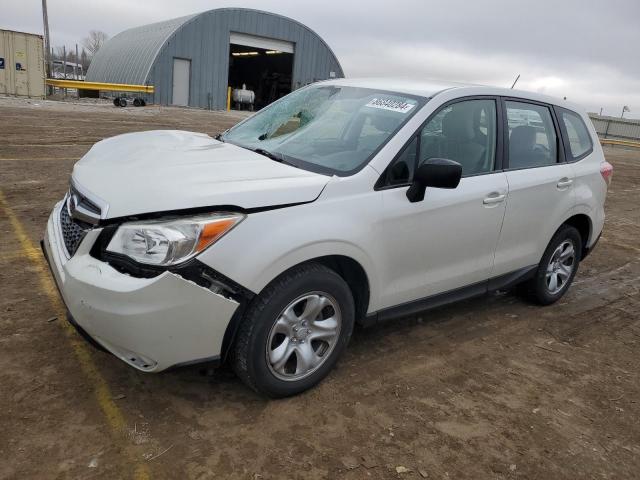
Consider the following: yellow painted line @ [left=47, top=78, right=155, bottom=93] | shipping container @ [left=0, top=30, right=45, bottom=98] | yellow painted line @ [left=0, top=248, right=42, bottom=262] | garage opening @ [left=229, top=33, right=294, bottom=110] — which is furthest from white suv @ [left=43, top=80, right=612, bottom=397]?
garage opening @ [left=229, top=33, right=294, bottom=110]

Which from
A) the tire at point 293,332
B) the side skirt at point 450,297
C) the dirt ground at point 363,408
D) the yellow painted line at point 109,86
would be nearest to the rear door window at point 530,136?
the side skirt at point 450,297

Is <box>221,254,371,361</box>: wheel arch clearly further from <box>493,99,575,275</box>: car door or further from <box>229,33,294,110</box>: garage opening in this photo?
<box>229,33,294,110</box>: garage opening

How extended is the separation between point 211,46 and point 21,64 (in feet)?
33.3

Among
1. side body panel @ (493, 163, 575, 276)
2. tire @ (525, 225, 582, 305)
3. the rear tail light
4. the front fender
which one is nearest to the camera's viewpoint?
the front fender

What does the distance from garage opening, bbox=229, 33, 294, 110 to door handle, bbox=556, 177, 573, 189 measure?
105 ft

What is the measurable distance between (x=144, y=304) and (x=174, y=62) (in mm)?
31646

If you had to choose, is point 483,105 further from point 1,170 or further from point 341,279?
point 1,170

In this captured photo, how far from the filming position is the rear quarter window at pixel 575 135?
456 cm

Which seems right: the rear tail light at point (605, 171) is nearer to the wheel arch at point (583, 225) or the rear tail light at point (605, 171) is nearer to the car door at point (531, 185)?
the wheel arch at point (583, 225)

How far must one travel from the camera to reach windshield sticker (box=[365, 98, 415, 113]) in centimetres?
348

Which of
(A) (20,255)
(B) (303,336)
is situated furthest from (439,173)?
(A) (20,255)

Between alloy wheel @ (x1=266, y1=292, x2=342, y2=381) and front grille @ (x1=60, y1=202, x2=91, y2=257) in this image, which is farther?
alloy wheel @ (x1=266, y1=292, x2=342, y2=381)

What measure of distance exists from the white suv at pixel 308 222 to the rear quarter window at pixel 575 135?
0.12ft

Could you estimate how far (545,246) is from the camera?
4.43 metres
